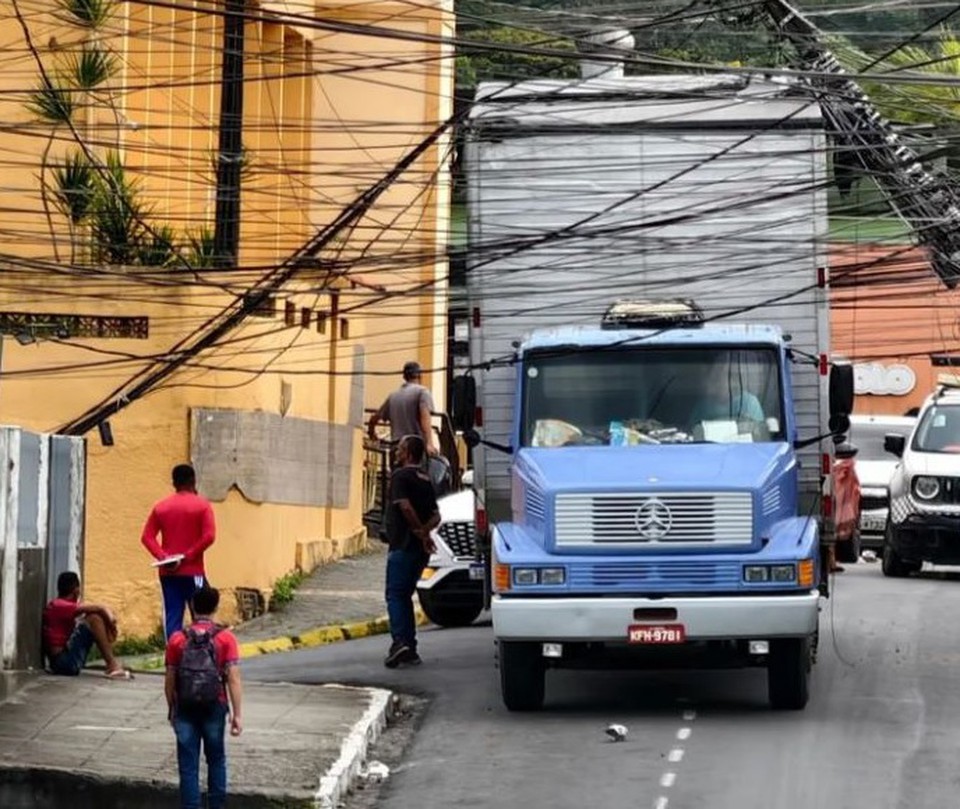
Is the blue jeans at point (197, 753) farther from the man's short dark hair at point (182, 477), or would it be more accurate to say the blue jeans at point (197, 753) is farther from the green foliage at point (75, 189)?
the green foliage at point (75, 189)

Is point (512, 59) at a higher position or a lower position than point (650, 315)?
higher

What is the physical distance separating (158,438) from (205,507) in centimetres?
394

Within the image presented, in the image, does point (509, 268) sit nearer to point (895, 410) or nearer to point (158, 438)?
point (158, 438)

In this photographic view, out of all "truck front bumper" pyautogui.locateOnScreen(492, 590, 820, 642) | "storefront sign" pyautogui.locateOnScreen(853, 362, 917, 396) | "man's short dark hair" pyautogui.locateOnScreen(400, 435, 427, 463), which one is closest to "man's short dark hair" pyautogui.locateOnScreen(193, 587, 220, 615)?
"truck front bumper" pyautogui.locateOnScreen(492, 590, 820, 642)

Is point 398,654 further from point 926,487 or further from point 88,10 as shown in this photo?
point 926,487

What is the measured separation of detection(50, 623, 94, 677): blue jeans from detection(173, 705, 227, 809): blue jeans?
4914 millimetres

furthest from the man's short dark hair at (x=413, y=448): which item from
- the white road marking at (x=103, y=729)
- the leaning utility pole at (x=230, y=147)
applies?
the leaning utility pole at (x=230, y=147)

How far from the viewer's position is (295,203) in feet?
91.0

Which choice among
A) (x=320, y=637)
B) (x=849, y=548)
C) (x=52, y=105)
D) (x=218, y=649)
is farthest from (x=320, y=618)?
(x=218, y=649)

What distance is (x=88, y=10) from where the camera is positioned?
21031 millimetres

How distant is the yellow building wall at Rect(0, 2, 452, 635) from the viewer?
19.6 m

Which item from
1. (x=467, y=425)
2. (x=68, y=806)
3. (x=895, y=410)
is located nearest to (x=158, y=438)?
(x=467, y=425)

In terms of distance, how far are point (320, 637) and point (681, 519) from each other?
6.73 meters

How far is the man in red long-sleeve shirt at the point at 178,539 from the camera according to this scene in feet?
52.1
